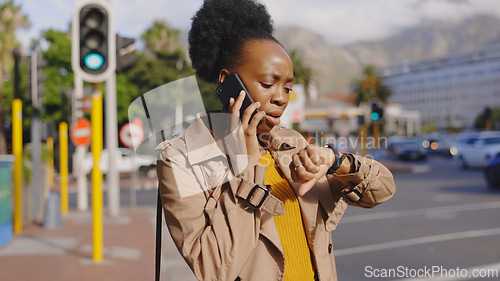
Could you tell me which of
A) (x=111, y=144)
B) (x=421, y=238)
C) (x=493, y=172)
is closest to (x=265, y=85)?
(x=421, y=238)

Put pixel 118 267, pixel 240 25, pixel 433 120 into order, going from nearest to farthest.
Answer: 1. pixel 240 25
2. pixel 118 267
3. pixel 433 120

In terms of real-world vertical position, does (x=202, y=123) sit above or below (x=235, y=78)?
below

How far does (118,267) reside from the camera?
683cm

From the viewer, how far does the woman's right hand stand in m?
1.47

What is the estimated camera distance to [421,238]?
8.64 meters

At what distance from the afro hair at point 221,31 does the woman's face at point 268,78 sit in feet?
0.31

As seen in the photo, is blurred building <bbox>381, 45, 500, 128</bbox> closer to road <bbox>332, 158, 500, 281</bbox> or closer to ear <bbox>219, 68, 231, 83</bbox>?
road <bbox>332, 158, 500, 281</bbox>

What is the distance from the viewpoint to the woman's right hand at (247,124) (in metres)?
1.47

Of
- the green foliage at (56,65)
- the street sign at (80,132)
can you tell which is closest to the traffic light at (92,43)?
the street sign at (80,132)

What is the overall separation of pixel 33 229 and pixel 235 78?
10.1 metres

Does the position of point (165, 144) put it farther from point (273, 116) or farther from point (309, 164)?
point (309, 164)

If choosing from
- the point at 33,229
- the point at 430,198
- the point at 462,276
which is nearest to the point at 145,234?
the point at 33,229

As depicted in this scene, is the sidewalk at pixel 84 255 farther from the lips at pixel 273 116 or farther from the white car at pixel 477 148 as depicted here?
the white car at pixel 477 148

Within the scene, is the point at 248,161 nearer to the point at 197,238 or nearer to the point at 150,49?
the point at 197,238
